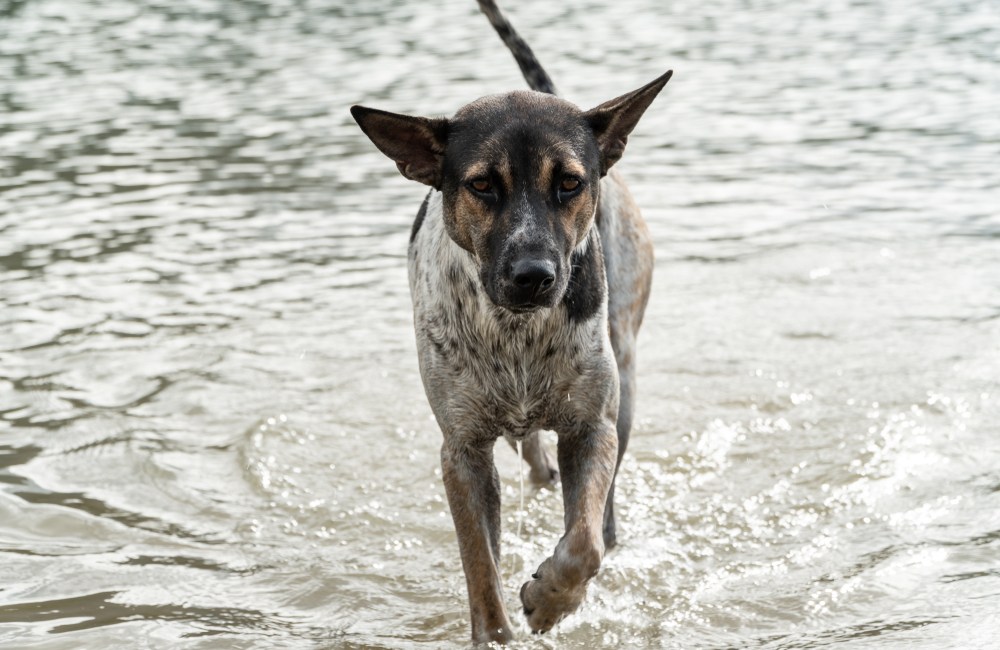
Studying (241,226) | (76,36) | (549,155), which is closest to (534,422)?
(549,155)

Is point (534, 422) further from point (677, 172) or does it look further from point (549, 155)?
point (677, 172)

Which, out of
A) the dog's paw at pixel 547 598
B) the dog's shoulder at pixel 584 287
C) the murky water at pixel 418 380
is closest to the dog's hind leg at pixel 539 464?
the murky water at pixel 418 380

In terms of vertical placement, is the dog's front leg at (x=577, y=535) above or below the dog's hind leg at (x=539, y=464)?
above

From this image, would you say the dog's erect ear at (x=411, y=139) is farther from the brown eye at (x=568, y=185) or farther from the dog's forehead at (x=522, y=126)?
the brown eye at (x=568, y=185)

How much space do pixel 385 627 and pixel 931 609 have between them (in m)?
2.09

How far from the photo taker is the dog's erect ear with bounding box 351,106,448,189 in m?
4.77

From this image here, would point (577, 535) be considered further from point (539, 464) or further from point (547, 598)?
point (539, 464)

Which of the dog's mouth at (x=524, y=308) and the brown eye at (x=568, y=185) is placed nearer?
the dog's mouth at (x=524, y=308)

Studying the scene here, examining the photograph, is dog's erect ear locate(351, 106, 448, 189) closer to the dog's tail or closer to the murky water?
the dog's tail

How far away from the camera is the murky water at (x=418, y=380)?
5.37 metres

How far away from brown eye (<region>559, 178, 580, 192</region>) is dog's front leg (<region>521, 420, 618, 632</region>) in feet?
2.99

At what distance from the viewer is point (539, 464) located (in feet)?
21.7

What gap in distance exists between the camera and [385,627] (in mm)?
5230

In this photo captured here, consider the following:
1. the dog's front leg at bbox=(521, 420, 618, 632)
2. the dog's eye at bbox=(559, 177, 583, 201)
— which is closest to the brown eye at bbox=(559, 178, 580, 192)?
the dog's eye at bbox=(559, 177, 583, 201)
